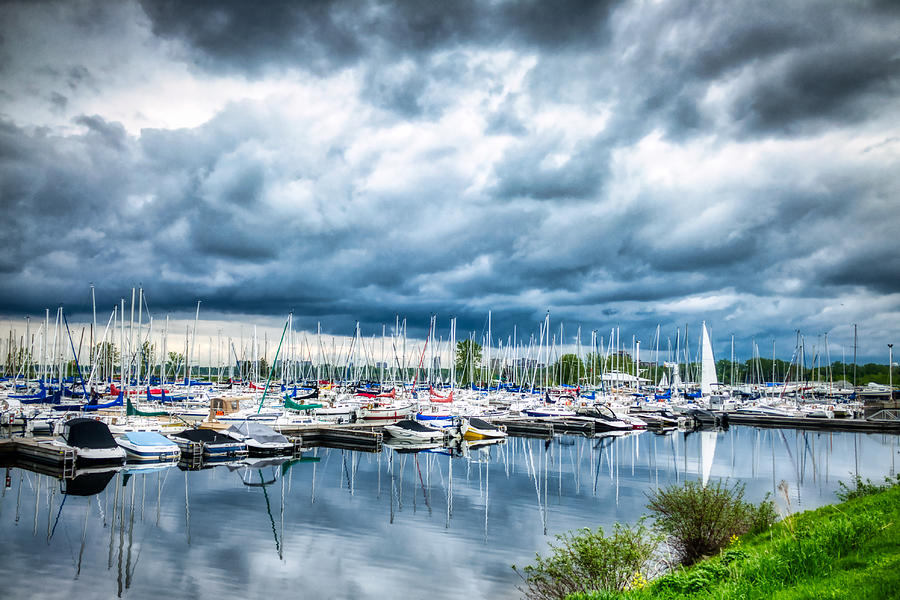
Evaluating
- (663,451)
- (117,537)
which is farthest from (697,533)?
(663,451)

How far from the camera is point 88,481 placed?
40.4 meters

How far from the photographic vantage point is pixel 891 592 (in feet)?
33.6

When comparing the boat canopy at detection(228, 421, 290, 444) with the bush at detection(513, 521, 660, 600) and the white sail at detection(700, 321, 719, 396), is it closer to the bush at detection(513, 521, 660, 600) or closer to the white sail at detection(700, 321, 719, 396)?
the bush at detection(513, 521, 660, 600)

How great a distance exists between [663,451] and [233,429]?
138ft

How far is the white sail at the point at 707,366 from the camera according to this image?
132 meters

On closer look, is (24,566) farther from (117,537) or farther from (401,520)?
(401,520)

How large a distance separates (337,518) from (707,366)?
4631 inches

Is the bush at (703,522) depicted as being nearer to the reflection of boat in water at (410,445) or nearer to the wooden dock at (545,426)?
the reflection of boat in water at (410,445)

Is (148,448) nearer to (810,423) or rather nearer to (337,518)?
(337,518)

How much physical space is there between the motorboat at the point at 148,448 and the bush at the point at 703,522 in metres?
38.3

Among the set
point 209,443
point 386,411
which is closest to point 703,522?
point 209,443

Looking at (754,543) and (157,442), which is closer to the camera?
(754,543)

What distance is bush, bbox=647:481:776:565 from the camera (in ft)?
74.6

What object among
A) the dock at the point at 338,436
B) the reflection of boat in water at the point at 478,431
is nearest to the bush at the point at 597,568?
the dock at the point at 338,436
